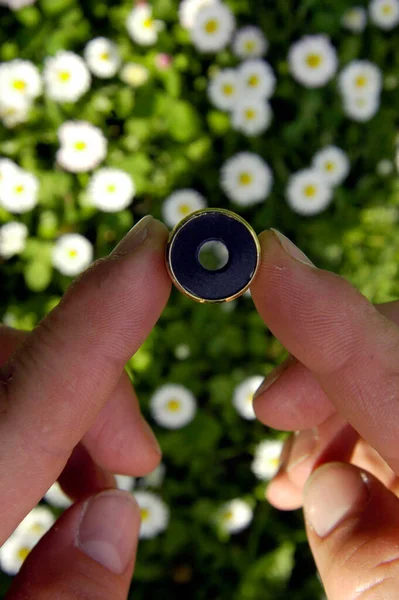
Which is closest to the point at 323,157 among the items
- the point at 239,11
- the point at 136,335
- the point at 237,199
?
the point at 237,199

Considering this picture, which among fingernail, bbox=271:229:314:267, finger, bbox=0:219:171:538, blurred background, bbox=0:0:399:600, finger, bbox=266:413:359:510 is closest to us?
finger, bbox=0:219:171:538

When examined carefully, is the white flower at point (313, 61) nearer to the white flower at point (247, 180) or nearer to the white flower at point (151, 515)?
the white flower at point (247, 180)

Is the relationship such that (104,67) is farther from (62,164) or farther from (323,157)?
(323,157)

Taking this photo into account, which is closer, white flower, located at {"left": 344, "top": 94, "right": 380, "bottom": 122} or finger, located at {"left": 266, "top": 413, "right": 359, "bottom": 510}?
finger, located at {"left": 266, "top": 413, "right": 359, "bottom": 510}

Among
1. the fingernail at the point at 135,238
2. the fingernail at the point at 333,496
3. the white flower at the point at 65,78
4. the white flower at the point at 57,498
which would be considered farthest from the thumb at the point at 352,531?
the white flower at the point at 65,78

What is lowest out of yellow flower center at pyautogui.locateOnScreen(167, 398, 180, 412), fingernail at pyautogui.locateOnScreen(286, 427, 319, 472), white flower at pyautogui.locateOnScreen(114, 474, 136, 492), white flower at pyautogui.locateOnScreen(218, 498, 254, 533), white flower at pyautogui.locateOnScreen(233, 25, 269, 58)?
white flower at pyautogui.locateOnScreen(218, 498, 254, 533)

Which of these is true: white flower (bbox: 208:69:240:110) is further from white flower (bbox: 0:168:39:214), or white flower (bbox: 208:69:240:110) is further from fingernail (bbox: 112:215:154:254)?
fingernail (bbox: 112:215:154:254)

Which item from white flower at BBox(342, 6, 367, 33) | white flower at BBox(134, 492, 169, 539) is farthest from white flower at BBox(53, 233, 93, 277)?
white flower at BBox(342, 6, 367, 33)
